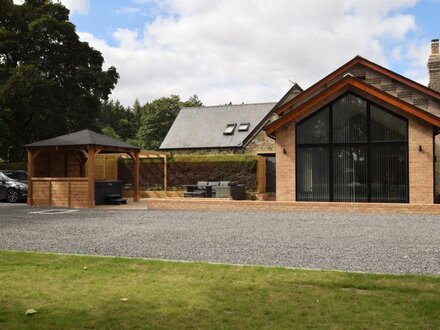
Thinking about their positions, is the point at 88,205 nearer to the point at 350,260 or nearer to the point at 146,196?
the point at 146,196

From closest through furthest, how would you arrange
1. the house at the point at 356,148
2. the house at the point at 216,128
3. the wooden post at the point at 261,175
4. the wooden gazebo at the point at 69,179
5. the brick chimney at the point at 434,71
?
1. the house at the point at 356,148
2. the wooden gazebo at the point at 69,179
3. the brick chimney at the point at 434,71
4. the wooden post at the point at 261,175
5. the house at the point at 216,128

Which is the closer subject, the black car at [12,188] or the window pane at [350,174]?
the window pane at [350,174]

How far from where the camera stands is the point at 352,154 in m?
16.2

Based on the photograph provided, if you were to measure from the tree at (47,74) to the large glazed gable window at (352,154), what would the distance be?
59.9ft

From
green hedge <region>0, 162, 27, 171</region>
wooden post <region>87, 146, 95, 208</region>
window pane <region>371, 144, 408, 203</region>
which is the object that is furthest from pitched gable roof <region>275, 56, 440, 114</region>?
green hedge <region>0, 162, 27, 171</region>

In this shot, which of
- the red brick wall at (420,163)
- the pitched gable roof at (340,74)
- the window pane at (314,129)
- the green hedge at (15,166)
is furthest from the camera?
the green hedge at (15,166)

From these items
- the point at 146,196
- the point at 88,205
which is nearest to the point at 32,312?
the point at 88,205

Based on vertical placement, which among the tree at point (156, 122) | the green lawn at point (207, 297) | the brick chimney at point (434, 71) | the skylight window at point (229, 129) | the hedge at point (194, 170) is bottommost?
the green lawn at point (207, 297)

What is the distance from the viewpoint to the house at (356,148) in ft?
50.8

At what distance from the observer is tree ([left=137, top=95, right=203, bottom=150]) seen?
6188cm

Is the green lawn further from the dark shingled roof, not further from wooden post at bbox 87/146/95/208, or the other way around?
the dark shingled roof

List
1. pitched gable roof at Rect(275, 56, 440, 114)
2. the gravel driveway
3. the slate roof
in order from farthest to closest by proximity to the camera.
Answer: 1. the slate roof
2. pitched gable roof at Rect(275, 56, 440, 114)
3. the gravel driveway

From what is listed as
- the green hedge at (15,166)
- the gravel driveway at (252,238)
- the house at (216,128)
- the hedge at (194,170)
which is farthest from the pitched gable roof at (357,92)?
the green hedge at (15,166)

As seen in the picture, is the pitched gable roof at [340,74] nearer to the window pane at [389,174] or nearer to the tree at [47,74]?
the window pane at [389,174]
